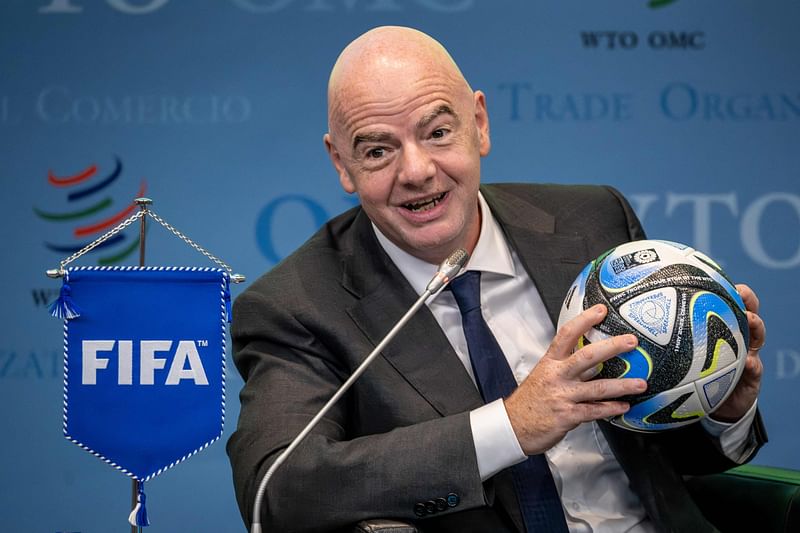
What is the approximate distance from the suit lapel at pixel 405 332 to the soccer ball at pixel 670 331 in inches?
17.1

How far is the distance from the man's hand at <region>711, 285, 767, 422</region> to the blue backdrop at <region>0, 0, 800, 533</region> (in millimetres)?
1961

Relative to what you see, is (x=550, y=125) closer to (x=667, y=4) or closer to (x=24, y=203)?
(x=667, y=4)

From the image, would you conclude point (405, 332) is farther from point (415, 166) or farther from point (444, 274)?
point (444, 274)

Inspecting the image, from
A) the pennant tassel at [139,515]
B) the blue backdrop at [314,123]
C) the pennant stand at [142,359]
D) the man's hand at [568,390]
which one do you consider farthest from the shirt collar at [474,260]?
the blue backdrop at [314,123]

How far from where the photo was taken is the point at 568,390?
2.14m

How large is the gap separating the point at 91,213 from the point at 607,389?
9.22ft

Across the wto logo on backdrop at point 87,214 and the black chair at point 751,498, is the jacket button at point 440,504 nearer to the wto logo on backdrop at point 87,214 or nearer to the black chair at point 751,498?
the black chair at point 751,498

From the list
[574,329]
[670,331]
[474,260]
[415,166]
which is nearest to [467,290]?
[474,260]

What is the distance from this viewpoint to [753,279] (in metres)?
4.38

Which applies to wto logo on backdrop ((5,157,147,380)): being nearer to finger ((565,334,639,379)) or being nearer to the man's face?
the man's face

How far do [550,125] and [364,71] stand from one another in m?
1.93

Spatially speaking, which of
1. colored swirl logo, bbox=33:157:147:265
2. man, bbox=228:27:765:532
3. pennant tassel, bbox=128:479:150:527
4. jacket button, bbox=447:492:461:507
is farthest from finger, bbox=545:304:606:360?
colored swirl logo, bbox=33:157:147:265

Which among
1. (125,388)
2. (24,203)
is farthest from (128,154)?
(125,388)

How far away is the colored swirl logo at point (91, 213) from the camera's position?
4312 mm
